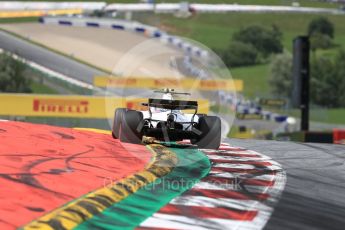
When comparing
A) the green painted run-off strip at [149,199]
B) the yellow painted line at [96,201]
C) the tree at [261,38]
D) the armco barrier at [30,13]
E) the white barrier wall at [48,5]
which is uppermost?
the white barrier wall at [48,5]

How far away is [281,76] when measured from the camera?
71.1 meters

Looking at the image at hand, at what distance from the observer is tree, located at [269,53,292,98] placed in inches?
2790

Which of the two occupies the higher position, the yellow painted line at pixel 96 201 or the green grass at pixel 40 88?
the green grass at pixel 40 88

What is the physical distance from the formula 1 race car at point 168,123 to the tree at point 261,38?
74.8 m

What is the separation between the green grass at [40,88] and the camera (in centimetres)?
5427

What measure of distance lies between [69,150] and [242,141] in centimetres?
697

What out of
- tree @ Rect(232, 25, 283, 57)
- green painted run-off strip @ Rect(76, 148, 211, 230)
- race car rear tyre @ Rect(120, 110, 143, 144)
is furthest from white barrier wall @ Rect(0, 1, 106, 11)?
green painted run-off strip @ Rect(76, 148, 211, 230)

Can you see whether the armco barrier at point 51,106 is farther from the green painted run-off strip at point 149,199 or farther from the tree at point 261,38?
the tree at point 261,38

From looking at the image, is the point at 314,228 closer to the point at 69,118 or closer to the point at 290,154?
the point at 290,154

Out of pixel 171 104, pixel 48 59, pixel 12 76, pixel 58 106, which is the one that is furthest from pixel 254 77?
pixel 171 104

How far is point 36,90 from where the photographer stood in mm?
54719

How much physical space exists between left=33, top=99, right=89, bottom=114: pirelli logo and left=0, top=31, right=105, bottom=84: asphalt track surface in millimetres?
31544

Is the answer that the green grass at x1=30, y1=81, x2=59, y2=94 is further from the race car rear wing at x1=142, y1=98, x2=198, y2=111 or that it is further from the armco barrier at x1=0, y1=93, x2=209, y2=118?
the race car rear wing at x1=142, y1=98, x2=198, y2=111

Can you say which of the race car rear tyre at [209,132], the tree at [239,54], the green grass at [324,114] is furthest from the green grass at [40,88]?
the race car rear tyre at [209,132]
